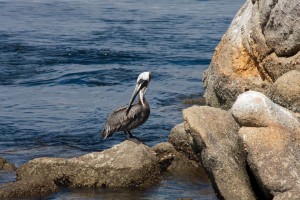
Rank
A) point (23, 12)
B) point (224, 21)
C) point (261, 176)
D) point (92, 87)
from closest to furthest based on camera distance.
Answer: point (261, 176), point (92, 87), point (224, 21), point (23, 12)

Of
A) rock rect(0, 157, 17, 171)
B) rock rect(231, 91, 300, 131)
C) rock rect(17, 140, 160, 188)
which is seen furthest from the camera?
rock rect(0, 157, 17, 171)

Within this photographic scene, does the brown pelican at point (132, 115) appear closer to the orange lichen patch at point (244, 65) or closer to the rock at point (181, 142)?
the rock at point (181, 142)

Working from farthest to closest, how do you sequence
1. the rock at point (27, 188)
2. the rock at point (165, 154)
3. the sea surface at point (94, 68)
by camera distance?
the sea surface at point (94, 68) < the rock at point (165, 154) < the rock at point (27, 188)

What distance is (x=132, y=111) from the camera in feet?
46.5

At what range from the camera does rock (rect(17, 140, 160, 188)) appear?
12273 millimetres

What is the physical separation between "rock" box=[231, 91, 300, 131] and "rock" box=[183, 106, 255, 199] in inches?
16.3

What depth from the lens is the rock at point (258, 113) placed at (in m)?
10.2

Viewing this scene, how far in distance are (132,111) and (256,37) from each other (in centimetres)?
242

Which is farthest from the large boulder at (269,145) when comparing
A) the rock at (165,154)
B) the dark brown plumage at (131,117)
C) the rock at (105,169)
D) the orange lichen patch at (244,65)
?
the dark brown plumage at (131,117)

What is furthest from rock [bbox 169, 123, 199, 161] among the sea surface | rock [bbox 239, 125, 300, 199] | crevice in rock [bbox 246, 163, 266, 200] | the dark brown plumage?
rock [bbox 239, 125, 300, 199]

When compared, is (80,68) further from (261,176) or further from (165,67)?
(261,176)

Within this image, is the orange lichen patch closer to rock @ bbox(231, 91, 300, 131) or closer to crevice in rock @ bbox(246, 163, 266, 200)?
rock @ bbox(231, 91, 300, 131)

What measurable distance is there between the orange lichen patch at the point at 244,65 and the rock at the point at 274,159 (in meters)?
3.19

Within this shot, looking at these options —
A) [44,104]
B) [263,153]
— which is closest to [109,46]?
[44,104]
